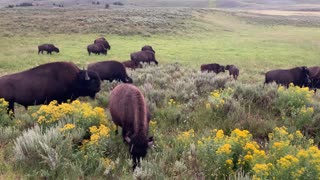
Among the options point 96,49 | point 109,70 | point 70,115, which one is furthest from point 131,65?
point 70,115

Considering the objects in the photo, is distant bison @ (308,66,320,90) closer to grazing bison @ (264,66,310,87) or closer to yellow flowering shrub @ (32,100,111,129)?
grazing bison @ (264,66,310,87)

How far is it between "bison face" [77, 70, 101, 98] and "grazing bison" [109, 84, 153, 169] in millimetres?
1917

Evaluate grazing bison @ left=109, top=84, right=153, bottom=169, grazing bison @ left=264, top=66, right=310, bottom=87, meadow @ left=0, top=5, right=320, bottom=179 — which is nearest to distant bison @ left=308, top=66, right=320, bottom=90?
grazing bison @ left=264, top=66, right=310, bottom=87

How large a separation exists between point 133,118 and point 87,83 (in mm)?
3572

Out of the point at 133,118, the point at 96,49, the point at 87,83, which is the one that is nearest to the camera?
the point at 133,118

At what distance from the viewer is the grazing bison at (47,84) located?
8180 millimetres

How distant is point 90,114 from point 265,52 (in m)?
25.6

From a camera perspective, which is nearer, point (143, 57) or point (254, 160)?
point (254, 160)

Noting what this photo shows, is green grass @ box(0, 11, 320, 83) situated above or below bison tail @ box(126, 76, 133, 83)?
below

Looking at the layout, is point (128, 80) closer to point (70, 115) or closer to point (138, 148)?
point (70, 115)

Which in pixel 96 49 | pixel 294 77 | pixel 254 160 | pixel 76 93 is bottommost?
pixel 96 49

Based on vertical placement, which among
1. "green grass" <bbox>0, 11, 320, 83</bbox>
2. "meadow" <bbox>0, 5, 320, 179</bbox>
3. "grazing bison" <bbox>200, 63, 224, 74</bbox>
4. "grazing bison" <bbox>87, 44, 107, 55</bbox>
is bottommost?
"green grass" <bbox>0, 11, 320, 83</bbox>

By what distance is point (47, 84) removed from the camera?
8.61m

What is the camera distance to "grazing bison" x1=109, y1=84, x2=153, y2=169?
5.68m
